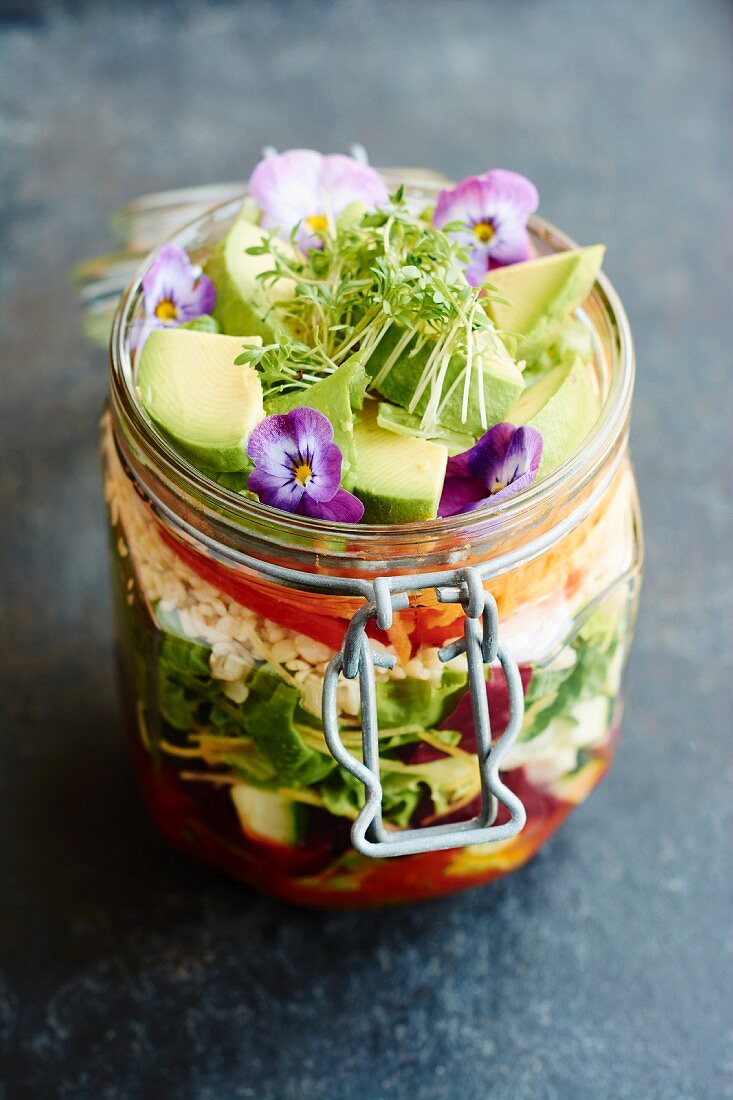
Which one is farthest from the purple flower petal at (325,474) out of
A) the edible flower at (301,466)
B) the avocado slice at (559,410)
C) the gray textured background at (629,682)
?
the gray textured background at (629,682)

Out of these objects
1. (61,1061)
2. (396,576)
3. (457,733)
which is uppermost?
(396,576)

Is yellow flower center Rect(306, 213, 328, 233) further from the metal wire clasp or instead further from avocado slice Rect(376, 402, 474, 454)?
the metal wire clasp

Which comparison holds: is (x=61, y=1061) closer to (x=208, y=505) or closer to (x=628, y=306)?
(x=208, y=505)

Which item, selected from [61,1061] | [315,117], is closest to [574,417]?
[61,1061]

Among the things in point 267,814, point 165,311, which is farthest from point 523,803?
point 165,311

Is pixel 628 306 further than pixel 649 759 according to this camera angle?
Yes

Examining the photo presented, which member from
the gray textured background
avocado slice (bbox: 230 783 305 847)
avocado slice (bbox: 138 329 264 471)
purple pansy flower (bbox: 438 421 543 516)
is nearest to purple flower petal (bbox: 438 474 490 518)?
purple pansy flower (bbox: 438 421 543 516)

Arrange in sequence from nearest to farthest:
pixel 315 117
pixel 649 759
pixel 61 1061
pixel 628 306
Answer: pixel 61 1061
pixel 649 759
pixel 628 306
pixel 315 117
